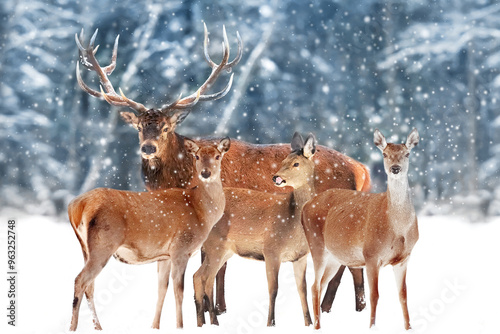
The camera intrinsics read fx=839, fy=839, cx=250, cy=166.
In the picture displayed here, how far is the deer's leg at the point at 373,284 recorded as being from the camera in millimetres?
6172

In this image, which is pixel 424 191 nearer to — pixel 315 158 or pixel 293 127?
pixel 293 127

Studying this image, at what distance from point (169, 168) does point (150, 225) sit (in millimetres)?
1728

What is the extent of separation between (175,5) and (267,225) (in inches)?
303

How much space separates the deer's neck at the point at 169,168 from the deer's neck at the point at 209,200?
1216mm

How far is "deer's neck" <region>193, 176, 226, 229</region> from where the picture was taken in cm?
684

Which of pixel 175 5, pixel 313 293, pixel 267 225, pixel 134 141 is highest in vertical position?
pixel 175 5

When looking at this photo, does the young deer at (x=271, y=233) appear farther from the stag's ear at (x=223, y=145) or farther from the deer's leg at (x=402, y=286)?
the deer's leg at (x=402, y=286)

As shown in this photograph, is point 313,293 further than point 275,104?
No

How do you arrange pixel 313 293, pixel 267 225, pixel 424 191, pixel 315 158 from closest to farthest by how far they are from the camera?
pixel 313 293
pixel 267 225
pixel 315 158
pixel 424 191

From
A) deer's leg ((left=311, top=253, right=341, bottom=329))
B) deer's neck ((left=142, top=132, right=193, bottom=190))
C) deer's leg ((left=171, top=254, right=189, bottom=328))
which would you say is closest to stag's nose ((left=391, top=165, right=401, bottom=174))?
deer's leg ((left=311, top=253, right=341, bottom=329))

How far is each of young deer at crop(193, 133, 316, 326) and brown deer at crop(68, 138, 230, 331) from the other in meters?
0.52

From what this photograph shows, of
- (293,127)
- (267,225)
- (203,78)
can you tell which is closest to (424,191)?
(293,127)

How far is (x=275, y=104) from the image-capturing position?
13.9 meters

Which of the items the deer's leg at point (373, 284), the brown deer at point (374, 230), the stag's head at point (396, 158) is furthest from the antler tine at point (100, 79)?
the deer's leg at point (373, 284)
